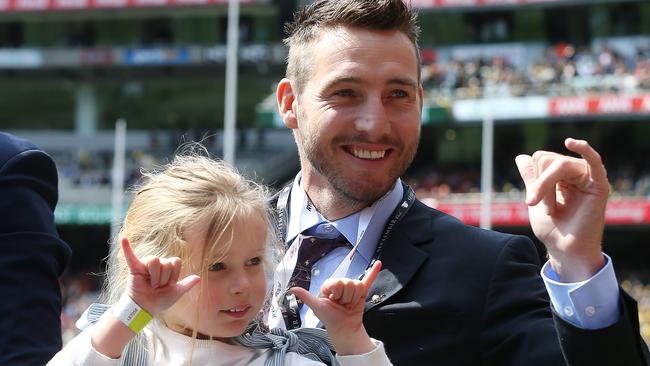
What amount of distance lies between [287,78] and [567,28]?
34.8 meters

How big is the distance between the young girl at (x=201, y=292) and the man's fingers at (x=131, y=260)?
0.04m

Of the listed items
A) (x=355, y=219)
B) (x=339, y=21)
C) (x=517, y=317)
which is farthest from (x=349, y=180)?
(x=517, y=317)

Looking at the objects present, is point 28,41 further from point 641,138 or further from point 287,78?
point 287,78

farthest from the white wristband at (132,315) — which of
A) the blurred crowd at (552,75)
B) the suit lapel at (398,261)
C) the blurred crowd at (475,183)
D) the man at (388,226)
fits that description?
the blurred crowd at (552,75)

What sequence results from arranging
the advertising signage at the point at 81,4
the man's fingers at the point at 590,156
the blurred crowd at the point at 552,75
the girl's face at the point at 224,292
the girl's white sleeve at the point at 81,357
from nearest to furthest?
the man's fingers at the point at 590,156 → the girl's white sleeve at the point at 81,357 → the girl's face at the point at 224,292 → the blurred crowd at the point at 552,75 → the advertising signage at the point at 81,4

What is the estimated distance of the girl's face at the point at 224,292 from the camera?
3.00 m

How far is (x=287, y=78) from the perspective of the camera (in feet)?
13.1

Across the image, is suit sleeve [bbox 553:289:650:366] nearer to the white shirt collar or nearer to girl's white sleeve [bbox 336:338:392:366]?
girl's white sleeve [bbox 336:338:392:366]

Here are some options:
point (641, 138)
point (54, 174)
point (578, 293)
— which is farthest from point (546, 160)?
point (641, 138)

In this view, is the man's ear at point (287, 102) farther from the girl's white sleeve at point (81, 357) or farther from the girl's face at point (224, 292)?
the girl's white sleeve at point (81, 357)

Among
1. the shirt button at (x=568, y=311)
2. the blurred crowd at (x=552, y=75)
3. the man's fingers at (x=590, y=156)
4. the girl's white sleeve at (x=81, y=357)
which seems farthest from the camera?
the blurred crowd at (x=552, y=75)

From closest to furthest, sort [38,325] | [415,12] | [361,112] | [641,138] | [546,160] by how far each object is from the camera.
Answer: [546,160], [38,325], [361,112], [415,12], [641,138]

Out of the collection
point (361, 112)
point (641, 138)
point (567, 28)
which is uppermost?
point (361, 112)

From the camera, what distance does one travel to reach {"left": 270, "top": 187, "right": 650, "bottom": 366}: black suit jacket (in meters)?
3.32
